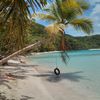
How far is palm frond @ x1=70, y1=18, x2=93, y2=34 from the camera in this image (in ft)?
46.8

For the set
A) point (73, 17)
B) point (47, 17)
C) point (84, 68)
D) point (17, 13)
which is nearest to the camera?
point (17, 13)

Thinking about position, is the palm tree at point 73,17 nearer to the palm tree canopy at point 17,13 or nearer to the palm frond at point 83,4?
the palm frond at point 83,4

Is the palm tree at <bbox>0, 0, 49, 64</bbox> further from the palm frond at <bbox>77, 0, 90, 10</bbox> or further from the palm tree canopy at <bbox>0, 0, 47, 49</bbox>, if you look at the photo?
the palm frond at <bbox>77, 0, 90, 10</bbox>

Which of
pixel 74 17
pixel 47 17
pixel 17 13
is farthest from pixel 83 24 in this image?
pixel 17 13

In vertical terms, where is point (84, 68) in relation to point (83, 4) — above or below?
below

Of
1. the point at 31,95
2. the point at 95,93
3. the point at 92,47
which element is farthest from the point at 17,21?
the point at 92,47

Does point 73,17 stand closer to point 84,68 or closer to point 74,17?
point 74,17

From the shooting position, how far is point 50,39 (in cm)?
1031

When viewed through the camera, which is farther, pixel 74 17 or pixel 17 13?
pixel 74 17

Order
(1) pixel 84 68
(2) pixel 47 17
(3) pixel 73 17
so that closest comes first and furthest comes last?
1. (3) pixel 73 17
2. (2) pixel 47 17
3. (1) pixel 84 68

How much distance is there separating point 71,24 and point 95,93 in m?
3.62

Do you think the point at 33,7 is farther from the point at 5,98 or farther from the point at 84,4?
the point at 84,4

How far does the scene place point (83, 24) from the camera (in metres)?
14.5

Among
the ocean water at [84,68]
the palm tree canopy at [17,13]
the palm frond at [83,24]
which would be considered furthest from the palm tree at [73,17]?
the palm tree canopy at [17,13]
